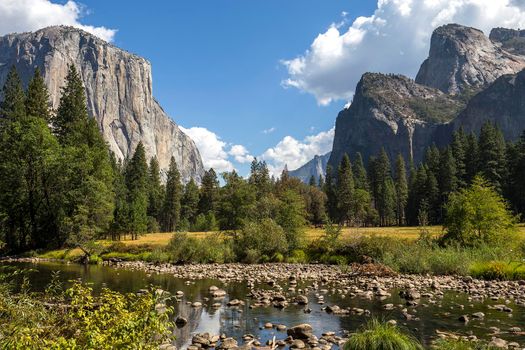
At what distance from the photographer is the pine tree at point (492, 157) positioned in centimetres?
7869

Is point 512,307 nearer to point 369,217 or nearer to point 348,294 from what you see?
point 348,294

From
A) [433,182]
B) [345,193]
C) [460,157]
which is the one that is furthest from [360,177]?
[460,157]

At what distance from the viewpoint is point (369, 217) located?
107375mm

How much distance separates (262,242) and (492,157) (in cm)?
5795

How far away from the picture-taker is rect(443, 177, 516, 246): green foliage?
111 feet

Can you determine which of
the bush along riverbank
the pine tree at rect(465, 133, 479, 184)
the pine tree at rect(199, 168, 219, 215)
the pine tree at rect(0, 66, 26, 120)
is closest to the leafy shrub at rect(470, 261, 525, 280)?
the bush along riverbank

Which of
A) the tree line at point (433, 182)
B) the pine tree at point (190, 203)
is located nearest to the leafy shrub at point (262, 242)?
the tree line at point (433, 182)

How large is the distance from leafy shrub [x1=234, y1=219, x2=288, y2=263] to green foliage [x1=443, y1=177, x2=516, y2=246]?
1457cm

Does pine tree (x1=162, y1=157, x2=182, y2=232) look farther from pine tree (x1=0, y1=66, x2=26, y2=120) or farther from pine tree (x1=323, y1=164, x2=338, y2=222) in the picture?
pine tree (x1=0, y1=66, x2=26, y2=120)

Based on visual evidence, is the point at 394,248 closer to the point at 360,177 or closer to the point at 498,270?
the point at 498,270

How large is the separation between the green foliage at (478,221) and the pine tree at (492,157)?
47.6 metres

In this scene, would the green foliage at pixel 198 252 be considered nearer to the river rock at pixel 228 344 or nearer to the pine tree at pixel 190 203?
the river rock at pixel 228 344

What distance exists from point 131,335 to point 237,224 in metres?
45.8

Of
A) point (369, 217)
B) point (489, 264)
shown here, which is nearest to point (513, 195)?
point (369, 217)
